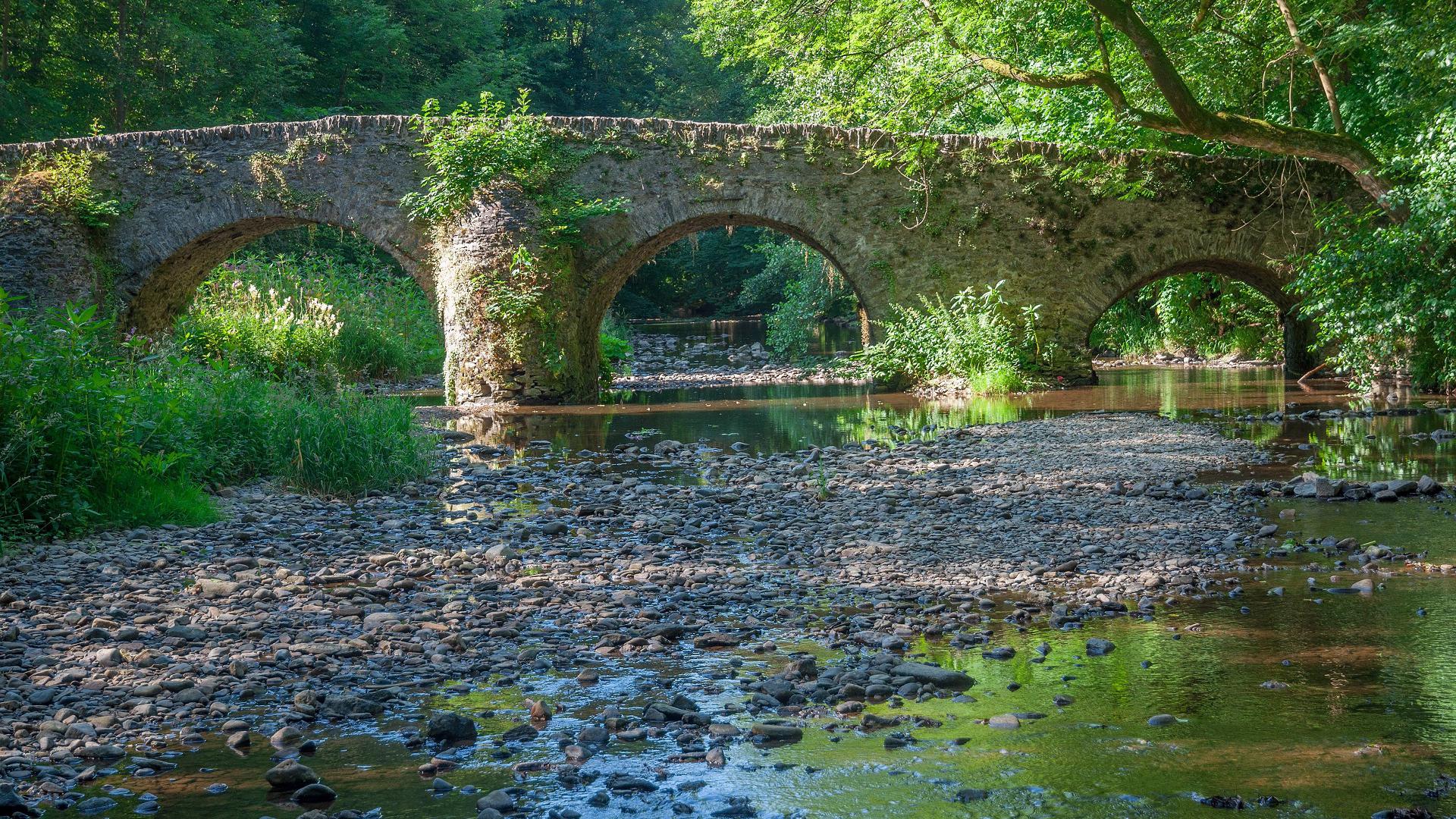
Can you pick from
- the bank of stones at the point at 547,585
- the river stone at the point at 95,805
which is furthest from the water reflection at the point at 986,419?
the river stone at the point at 95,805

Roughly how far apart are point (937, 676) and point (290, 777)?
1.88 meters

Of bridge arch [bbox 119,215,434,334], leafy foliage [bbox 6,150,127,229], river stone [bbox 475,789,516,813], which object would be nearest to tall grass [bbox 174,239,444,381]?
bridge arch [bbox 119,215,434,334]

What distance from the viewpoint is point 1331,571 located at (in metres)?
4.97

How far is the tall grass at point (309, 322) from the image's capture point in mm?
13641

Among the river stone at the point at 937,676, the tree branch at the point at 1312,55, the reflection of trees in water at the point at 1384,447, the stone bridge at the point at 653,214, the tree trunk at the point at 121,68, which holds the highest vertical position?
the tree trunk at the point at 121,68

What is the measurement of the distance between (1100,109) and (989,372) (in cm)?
368

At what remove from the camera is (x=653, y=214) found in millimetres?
13711

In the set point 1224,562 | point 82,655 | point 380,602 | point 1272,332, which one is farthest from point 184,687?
point 1272,332

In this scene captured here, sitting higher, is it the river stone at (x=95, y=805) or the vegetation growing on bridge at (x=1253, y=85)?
the vegetation growing on bridge at (x=1253, y=85)

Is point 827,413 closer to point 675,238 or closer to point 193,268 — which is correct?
point 675,238

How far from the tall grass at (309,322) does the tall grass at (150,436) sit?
3351mm

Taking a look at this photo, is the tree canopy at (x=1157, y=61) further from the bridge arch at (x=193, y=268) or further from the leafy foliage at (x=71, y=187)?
the leafy foliage at (x=71, y=187)

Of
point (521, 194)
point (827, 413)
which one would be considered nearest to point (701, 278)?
point (521, 194)

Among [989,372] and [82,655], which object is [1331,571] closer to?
[82,655]
